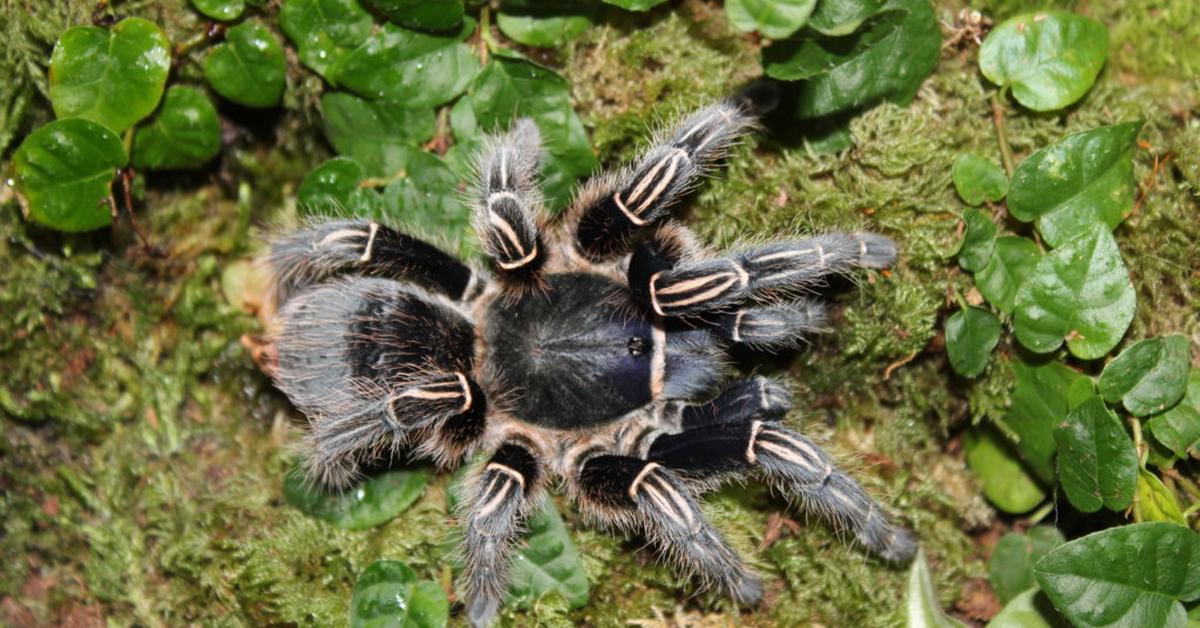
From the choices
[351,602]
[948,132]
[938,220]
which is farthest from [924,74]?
[351,602]

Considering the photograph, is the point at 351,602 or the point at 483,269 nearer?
the point at 351,602

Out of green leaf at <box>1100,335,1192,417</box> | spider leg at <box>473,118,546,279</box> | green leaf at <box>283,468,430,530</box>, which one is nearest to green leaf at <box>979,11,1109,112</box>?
green leaf at <box>1100,335,1192,417</box>

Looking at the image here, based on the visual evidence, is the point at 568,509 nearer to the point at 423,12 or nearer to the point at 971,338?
the point at 971,338

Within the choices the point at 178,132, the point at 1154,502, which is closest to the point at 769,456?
the point at 1154,502

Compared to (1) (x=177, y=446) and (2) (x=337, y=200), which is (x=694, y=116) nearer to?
(2) (x=337, y=200)

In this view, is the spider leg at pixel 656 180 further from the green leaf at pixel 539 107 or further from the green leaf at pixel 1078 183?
the green leaf at pixel 1078 183

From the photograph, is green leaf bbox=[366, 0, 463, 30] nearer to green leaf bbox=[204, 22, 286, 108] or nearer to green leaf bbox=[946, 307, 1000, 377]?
green leaf bbox=[204, 22, 286, 108]
